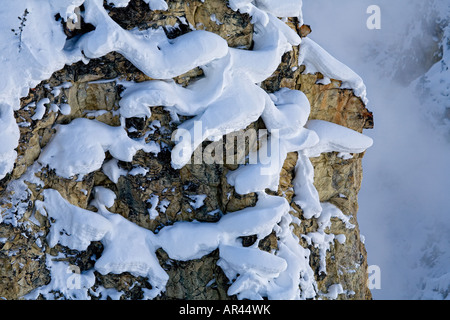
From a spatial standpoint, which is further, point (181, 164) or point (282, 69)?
point (282, 69)

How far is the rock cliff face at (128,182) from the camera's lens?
929cm

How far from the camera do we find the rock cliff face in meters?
9.29

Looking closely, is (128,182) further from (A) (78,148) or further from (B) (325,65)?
(B) (325,65)

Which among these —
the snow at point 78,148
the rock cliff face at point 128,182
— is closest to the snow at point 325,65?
the rock cliff face at point 128,182

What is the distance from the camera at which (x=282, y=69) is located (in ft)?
36.8

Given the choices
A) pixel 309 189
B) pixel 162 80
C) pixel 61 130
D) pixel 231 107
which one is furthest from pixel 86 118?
pixel 309 189

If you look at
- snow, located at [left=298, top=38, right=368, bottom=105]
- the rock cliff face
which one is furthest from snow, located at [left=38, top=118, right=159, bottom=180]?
snow, located at [left=298, top=38, right=368, bottom=105]

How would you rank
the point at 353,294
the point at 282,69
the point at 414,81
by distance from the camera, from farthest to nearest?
1. the point at 414,81
2. the point at 353,294
3. the point at 282,69

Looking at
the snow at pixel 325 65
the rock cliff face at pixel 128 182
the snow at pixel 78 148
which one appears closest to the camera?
the rock cliff face at pixel 128 182

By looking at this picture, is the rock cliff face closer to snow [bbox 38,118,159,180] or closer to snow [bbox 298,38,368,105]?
snow [bbox 38,118,159,180]

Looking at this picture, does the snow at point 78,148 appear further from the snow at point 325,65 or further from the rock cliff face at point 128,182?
the snow at point 325,65
